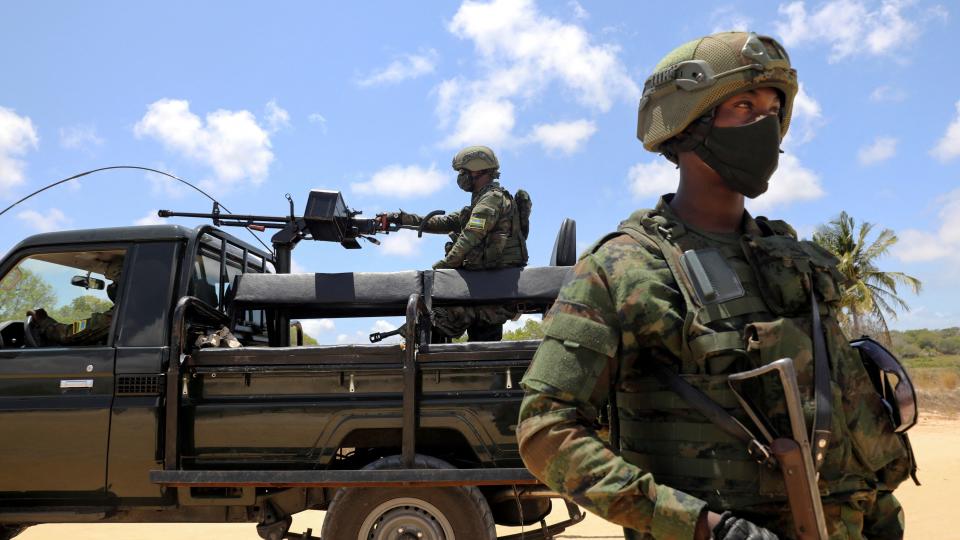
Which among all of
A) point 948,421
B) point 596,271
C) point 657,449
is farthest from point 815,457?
point 948,421

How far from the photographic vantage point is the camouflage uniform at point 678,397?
146 cm

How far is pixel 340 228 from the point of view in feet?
19.4

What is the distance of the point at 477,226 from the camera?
5246 mm

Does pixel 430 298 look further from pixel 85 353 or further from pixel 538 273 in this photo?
pixel 85 353

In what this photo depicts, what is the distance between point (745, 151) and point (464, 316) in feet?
11.1

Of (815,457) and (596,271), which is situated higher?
(596,271)

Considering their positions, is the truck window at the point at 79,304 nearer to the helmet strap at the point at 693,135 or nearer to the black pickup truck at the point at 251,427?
the black pickup truck at the point at 251,427

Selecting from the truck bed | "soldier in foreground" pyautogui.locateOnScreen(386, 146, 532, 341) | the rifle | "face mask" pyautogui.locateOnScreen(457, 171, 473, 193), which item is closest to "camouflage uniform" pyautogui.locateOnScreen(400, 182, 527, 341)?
"soldier in foreground" pyautogui.locateOnScreen(386, 146, 532, 341)

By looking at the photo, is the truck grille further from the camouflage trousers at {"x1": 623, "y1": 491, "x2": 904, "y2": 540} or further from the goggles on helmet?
the goggles on helmet

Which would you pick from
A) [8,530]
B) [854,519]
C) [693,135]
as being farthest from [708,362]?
[8,530]

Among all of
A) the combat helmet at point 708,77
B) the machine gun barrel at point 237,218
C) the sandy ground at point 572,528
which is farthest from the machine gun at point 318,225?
the combat helmet at point 708,77

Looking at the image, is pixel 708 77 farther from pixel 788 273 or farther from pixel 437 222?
pixel 437 222

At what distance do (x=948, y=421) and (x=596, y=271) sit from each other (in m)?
22.2

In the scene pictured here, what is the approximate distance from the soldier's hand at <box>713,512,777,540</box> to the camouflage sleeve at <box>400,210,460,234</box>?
5.10 metres
